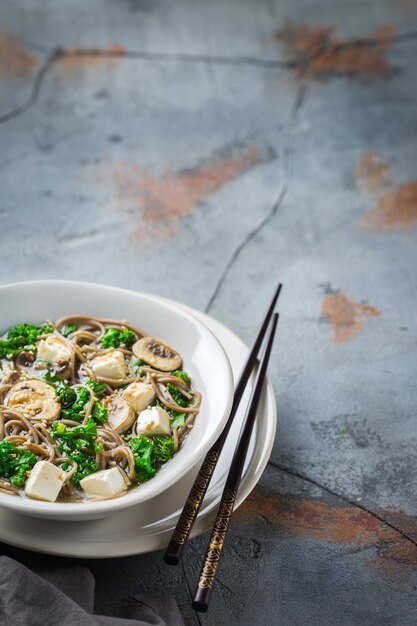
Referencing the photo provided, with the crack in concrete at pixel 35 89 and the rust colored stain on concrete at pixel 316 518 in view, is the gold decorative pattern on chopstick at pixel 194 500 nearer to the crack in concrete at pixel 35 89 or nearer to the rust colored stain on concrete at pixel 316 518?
the rust colored stain on concrete at pixel 316 518

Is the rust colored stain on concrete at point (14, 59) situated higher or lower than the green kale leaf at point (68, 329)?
higher

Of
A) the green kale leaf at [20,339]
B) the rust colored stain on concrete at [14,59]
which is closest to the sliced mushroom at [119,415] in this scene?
the green kale leaf at [20,339]

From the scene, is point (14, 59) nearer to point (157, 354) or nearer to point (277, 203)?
point (277, 203)

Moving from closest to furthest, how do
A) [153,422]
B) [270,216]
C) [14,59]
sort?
[153,422]
[270,216]
[14,59]

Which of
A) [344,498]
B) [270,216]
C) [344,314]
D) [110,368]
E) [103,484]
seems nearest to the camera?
[103,484]

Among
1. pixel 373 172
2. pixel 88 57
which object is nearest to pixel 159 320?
pixel 373 172

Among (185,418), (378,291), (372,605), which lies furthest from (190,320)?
(378,291)
